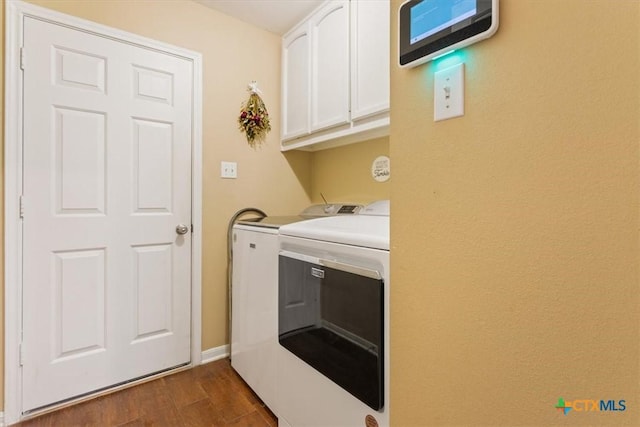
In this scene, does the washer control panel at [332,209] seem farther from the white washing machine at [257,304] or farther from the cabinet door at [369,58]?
the cabinet door at [369,58]

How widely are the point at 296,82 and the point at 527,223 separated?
6.41 ft

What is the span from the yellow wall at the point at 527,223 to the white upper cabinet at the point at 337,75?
2.92 feet

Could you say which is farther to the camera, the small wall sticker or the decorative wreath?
the decorative wreath

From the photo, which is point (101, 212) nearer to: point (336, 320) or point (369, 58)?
point (336, 320)

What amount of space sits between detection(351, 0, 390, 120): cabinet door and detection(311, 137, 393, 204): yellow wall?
338 millimetres

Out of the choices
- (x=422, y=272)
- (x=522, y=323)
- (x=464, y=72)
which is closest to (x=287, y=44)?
(x=464, y=72)

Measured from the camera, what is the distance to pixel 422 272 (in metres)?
0.72

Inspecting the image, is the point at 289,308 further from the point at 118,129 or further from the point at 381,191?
the point at 118,129

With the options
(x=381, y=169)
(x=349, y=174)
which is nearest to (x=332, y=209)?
(x=349, y=174)

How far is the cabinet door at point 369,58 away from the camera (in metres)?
1.53

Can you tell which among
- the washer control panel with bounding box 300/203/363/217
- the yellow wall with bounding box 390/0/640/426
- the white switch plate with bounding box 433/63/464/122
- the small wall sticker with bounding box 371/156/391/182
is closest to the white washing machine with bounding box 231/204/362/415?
the washer control panel with bounding box 300/203/363/217

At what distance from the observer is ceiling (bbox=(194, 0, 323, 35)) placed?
1.95 meters

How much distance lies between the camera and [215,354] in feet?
6.79

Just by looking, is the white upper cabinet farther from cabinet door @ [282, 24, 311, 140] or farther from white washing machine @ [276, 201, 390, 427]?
white washing machine @ [276, 201, 390, 427]
